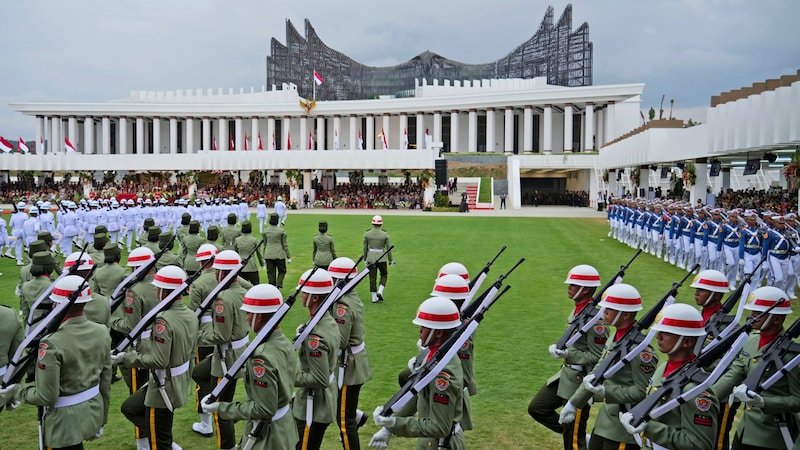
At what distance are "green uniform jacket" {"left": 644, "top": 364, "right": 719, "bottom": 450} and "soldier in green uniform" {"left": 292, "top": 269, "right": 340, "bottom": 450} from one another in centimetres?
262

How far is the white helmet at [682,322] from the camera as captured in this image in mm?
4367

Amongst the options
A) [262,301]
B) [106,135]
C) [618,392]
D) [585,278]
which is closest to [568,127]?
[106,135]

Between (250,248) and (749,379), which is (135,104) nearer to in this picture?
(250,248)

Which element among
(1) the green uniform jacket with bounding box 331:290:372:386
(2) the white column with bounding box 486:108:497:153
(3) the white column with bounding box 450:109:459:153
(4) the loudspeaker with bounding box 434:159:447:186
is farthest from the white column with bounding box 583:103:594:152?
(1) the green uniform jacket with bounding box 331:290:372:386

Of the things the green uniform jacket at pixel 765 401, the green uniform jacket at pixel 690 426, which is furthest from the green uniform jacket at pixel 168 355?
the green uniform jacket at pixel 765 401

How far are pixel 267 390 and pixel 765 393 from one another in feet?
12.1

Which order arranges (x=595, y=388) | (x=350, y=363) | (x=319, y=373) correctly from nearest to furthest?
(x=595, y=388), (x=319, y=373), (x=350, y=363)

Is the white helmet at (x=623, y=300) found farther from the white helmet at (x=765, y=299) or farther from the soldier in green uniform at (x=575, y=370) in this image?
the white helmet at (x=765, y=299)

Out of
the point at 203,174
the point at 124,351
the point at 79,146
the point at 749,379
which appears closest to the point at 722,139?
the point at 749,379

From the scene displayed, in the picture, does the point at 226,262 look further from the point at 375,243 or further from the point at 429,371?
the point at 375,243

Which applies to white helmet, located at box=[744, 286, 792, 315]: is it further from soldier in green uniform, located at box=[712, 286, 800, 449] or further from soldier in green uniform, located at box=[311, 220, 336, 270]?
soldier in green uniform, located at box=[311, 220, 336, 270]

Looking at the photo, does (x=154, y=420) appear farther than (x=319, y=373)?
Yes

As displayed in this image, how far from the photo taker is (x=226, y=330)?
6730 millimetres

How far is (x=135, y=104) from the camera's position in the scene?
3300 inches
